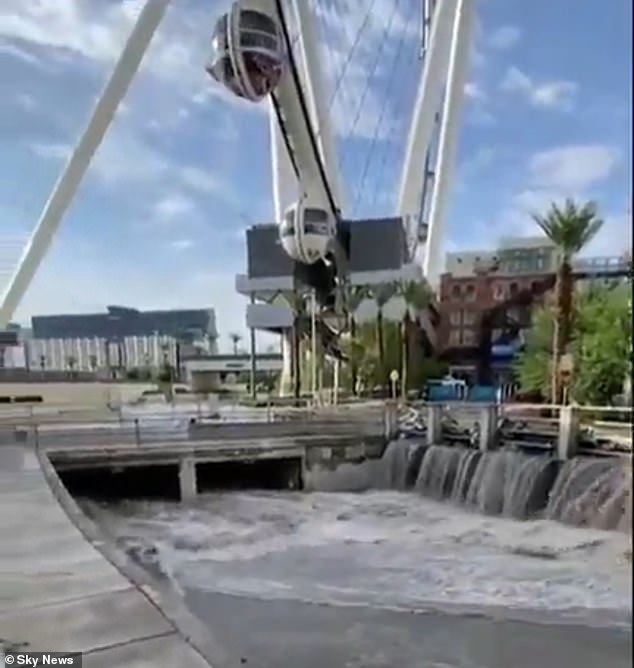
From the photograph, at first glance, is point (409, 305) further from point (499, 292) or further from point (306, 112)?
point (499, 292)

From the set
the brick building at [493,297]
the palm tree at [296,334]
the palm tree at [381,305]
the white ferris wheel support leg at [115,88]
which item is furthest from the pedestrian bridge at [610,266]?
the palm tree at [381,305]

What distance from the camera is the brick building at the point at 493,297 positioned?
527 centimetres

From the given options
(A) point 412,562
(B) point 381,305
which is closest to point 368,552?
(A) point 412,562

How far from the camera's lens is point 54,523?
3.50m

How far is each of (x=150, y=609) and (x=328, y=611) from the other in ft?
4.43

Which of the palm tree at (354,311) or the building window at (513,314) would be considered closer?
the building window at (513,314)

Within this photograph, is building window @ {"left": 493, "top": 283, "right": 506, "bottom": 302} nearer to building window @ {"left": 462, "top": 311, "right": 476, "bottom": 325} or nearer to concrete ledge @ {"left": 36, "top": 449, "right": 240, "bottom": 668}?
building window @ {"left": 462, "top": 311, "right": 476, "bottom": 325}

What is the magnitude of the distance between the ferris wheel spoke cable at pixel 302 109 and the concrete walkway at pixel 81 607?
1214 centimetres

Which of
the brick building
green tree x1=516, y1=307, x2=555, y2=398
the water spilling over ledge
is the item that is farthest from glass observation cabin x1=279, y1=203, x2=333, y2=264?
green tree x1=516, y1=307, x2=555, y2=398

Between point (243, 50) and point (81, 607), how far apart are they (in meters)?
11.2

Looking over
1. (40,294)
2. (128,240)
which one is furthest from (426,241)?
(40,294)

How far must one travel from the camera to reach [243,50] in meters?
12.1

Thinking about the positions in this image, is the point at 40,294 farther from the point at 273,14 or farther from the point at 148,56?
the point at 148,56

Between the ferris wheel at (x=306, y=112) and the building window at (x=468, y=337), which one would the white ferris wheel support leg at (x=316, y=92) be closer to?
the ferris wheel at (x=306, y=112)
